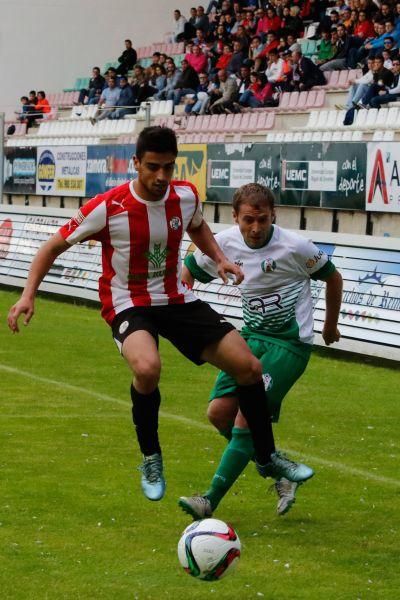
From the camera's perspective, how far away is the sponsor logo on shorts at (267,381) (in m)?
6.66

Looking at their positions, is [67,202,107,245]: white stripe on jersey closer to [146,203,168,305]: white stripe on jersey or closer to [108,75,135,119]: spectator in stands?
[146,203,168,305]: white stripe on jersey

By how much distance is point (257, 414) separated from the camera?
634 cm

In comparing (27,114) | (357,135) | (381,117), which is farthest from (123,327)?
(27,114)

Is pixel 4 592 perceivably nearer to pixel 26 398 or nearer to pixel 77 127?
pixel 26 398

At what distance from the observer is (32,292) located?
6.29 meters

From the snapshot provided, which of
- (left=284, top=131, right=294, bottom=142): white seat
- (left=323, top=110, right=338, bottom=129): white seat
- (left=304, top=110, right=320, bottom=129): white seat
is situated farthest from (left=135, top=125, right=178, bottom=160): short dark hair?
(left=304, top=110, right=320, bottom=129): white seat

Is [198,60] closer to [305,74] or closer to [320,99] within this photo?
[305,74]

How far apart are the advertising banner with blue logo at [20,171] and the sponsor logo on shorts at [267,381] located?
21267 millimetres

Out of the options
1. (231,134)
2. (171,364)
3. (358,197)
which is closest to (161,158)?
(171,364)

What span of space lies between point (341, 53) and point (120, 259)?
20039 millimetres

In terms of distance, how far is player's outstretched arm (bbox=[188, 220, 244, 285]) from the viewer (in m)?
6.43

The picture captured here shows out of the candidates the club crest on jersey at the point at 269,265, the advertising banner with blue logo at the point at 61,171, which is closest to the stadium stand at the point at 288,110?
the advertising banner with blue logo at the point at 61,171

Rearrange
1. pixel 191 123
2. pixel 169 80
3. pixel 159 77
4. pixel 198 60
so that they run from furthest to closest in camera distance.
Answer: pixel 159 77 → pixel 169 80 → pixel 198 60 → pixel 191 123

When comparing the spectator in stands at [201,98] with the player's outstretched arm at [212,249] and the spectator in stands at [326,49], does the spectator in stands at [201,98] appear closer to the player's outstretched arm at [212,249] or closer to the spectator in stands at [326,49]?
the spectator in stands at [326,49]
